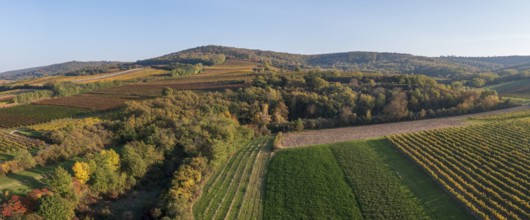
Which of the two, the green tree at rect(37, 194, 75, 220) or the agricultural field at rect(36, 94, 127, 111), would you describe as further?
the agricultural field at rect(36, 94, 127, 111)

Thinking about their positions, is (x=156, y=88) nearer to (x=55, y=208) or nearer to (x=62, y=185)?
(x=62, y=185)

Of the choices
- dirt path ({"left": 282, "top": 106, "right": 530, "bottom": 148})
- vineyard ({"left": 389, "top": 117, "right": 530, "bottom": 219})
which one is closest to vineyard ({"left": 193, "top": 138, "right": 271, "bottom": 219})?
dirt path ({"left": 282, "top": 106, "right": 530, "bottom": 148})

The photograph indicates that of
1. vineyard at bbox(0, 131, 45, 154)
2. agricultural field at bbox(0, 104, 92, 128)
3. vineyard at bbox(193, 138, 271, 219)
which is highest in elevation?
agricultural field at bbox(0, 104, 92, 128)

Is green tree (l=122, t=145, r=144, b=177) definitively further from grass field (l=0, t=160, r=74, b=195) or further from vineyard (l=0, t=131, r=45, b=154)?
vineyard (l=0, t=131, r=45, b=154)

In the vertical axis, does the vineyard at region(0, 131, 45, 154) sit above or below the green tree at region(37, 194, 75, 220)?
above

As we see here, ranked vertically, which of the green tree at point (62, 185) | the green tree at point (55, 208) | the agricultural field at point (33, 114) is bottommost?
the green tree at point (55, 208)

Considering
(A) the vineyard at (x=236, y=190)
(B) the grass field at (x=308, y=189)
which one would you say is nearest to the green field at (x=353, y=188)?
(B) the grass field at (x=308, y=189)

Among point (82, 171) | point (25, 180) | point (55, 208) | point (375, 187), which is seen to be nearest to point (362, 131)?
point (375, 187)

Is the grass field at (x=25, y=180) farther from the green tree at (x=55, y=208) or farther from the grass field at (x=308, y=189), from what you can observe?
the grass field at (x=308, y=189)
